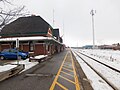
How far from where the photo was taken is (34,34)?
4012 cm

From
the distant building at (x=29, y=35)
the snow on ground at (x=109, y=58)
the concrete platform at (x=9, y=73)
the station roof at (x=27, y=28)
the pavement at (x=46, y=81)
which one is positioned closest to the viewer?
the pavement at (x=46, y=81)

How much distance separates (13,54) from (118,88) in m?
21.5

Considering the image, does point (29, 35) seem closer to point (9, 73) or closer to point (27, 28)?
point (27, 28)

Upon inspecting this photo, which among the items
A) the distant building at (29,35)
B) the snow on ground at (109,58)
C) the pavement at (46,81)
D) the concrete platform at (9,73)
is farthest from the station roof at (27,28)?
the pavement at (46,81)

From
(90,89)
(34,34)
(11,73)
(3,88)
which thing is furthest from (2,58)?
(90,89)

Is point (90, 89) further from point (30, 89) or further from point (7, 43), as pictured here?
point (7, 43)

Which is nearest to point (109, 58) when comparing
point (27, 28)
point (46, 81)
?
point (27, 28)

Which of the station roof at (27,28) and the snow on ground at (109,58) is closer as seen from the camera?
the snow on ground at (109,58)

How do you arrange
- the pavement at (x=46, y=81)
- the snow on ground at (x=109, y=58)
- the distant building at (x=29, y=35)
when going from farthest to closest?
the distant building at (x=29, y=35)
the snow on ground at (x=109, y=58)
the pavement at (x=46, y=81)

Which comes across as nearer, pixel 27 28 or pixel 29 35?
pixel 29 35

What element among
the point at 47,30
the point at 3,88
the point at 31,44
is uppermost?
the point at 47,30

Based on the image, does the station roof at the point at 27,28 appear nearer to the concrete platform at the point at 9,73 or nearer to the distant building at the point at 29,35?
the distant building at the point at 29,35

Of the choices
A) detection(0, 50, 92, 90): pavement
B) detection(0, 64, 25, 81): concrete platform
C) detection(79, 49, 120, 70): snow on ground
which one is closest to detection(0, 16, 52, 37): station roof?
detection(79, 49, 120, 70): snow on ground

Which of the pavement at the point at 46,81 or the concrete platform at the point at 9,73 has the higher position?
the concrete platform at the point at 9,73
